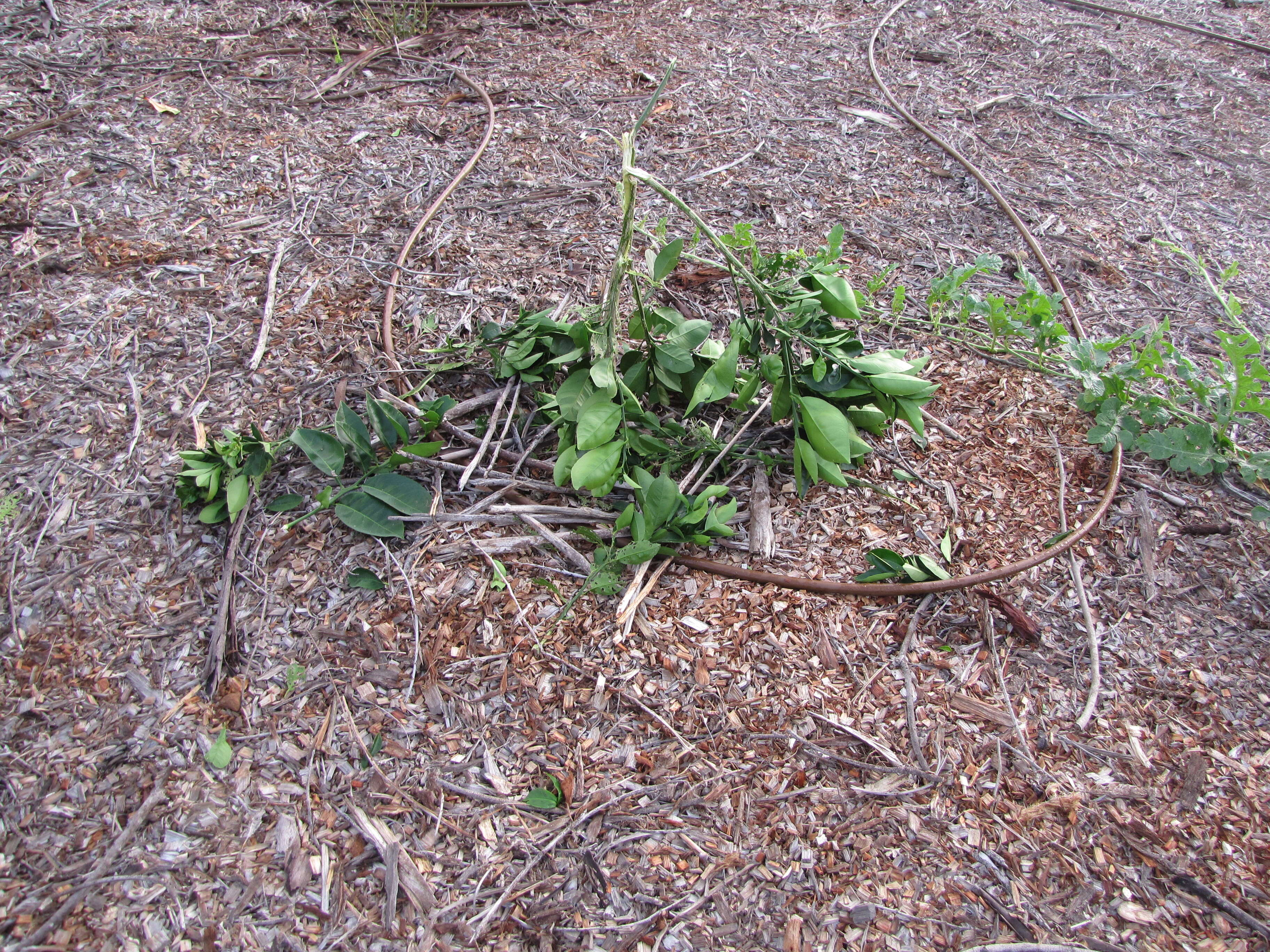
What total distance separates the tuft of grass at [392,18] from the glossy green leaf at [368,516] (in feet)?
8.43

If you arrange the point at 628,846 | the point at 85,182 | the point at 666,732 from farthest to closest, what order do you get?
the point at 85,182 → the point at 666,732 → the point at 628,846

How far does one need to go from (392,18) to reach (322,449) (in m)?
2.57

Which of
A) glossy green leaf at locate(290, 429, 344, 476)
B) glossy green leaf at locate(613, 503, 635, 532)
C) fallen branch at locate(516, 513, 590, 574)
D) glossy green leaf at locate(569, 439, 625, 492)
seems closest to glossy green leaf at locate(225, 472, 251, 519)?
glossy green leaf at locate(290, 429, 344, 476)

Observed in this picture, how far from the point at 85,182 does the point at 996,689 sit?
3.19 metres

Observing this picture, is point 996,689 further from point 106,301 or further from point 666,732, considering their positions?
point 106,301

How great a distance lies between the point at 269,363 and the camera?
2.13 m

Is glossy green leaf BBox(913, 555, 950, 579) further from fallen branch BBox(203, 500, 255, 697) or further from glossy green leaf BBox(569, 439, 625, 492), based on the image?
fallen branch BBox(203, 500, 255, 697)

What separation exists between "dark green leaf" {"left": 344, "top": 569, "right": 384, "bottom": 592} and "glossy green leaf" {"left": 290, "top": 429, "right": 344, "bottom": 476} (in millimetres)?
258

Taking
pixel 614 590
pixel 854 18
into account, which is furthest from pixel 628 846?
pixel 854 18

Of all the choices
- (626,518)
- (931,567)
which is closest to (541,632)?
(626,518)

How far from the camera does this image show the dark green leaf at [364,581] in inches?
65.9

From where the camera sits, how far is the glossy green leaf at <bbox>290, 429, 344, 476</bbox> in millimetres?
1788

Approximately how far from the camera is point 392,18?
338 centimetres

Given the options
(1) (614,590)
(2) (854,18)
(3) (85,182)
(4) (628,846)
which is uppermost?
(2) (854,18)
